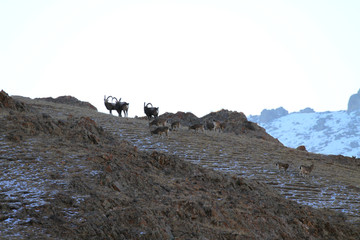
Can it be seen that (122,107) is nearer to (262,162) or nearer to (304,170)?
(262,162)

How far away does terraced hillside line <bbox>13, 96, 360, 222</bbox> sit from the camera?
14.8 meters

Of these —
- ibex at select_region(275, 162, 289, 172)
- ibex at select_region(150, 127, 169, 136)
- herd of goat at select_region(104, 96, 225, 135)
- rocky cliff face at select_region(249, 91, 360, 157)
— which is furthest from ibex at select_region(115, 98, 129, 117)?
rocky cliff face at select_region(249, 91, 360, 157)

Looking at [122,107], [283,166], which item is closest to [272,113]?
[122,107]

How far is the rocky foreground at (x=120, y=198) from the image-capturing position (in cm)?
752

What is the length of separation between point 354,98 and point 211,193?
16606 cm

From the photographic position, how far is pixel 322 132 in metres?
112

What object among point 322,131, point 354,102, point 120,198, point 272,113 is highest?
point 354,102

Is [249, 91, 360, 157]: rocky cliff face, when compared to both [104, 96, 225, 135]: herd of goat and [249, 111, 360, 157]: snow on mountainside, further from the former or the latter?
[104, 96, 225, 135]: herd of goat

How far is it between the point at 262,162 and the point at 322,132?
98693 millimetres

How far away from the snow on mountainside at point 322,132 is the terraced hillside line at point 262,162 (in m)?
78.9

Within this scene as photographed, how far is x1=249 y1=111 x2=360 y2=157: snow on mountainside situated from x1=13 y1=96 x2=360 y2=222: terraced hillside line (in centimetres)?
7888

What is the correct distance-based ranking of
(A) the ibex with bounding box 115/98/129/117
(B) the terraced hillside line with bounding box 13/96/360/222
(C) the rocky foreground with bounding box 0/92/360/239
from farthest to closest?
(A) the ibex with bounding box 115/98/129/117
(B) the terraced hillside line with bounding box 13/96/360/222
(C) the rocky foreground with bounding box 0/92/360/239

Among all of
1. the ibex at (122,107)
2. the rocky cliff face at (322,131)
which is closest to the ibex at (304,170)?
the ibex at (122,107)

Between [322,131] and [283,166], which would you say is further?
[322,131]
